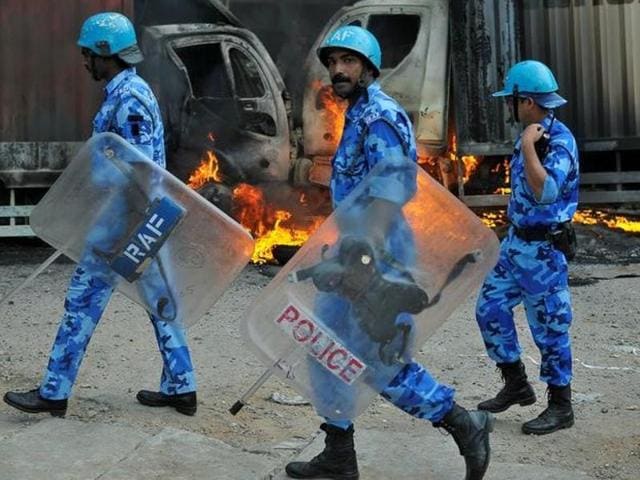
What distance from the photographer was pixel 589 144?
10664mm

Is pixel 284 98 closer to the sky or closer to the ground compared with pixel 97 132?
closer to the sky

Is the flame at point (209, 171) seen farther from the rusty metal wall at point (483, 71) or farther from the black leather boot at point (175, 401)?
the black leather boot at point (175, 401)

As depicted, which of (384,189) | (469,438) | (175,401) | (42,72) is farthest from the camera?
(42,72)

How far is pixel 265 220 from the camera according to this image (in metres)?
9.94

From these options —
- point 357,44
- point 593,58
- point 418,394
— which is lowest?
point 418,394

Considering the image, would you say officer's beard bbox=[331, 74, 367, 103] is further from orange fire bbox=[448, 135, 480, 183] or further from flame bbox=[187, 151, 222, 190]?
orange fire bbox=[448, 135, 480, 183]

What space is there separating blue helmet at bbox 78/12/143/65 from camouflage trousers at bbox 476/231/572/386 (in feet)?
6.39

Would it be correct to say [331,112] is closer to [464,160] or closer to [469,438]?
[464,160]

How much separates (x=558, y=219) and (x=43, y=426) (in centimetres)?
245

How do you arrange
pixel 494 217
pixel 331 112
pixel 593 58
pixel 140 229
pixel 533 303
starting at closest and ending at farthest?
pixel 140 229 < pixel 533 303 < pixel 331 112 < pixel 494 217 < pixel 593 58

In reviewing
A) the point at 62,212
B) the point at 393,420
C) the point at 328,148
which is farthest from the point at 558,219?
the point at 328,148

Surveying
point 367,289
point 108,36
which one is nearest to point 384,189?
point 367,289

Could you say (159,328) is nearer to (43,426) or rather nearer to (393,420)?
(43,426)

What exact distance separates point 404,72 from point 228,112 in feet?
5.57
